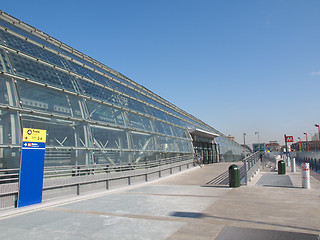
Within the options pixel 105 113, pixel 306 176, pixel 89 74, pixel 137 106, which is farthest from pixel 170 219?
pixel 137 106

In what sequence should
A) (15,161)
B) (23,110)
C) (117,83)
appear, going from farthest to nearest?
(117,83) → (23,110) → (15,161)

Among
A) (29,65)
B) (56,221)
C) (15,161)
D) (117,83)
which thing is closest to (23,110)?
(15,161)

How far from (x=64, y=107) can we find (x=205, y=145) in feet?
91.0

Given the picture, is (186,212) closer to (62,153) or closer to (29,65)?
(62,153)

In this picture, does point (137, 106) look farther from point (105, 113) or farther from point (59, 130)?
point (59, 130)

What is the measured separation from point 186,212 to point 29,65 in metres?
9.76

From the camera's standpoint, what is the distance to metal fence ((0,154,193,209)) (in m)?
7.71

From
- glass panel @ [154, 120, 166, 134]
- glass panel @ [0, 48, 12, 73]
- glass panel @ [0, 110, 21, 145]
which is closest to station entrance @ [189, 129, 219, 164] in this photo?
glass panel @ [154, 120, 166, 134]

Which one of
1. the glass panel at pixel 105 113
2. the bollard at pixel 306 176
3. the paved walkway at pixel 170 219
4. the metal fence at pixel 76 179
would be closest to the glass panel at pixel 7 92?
the metal fence at pixel 76 179

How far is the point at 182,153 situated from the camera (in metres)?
26.1

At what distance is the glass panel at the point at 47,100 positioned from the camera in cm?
1036

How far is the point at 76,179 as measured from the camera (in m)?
9.99

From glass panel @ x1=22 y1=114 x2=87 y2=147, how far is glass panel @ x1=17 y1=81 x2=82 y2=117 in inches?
21.3

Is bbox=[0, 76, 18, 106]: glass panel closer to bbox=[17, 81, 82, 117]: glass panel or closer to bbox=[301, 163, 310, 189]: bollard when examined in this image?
bbox=[17, 81, 82, 117]: glass panel
